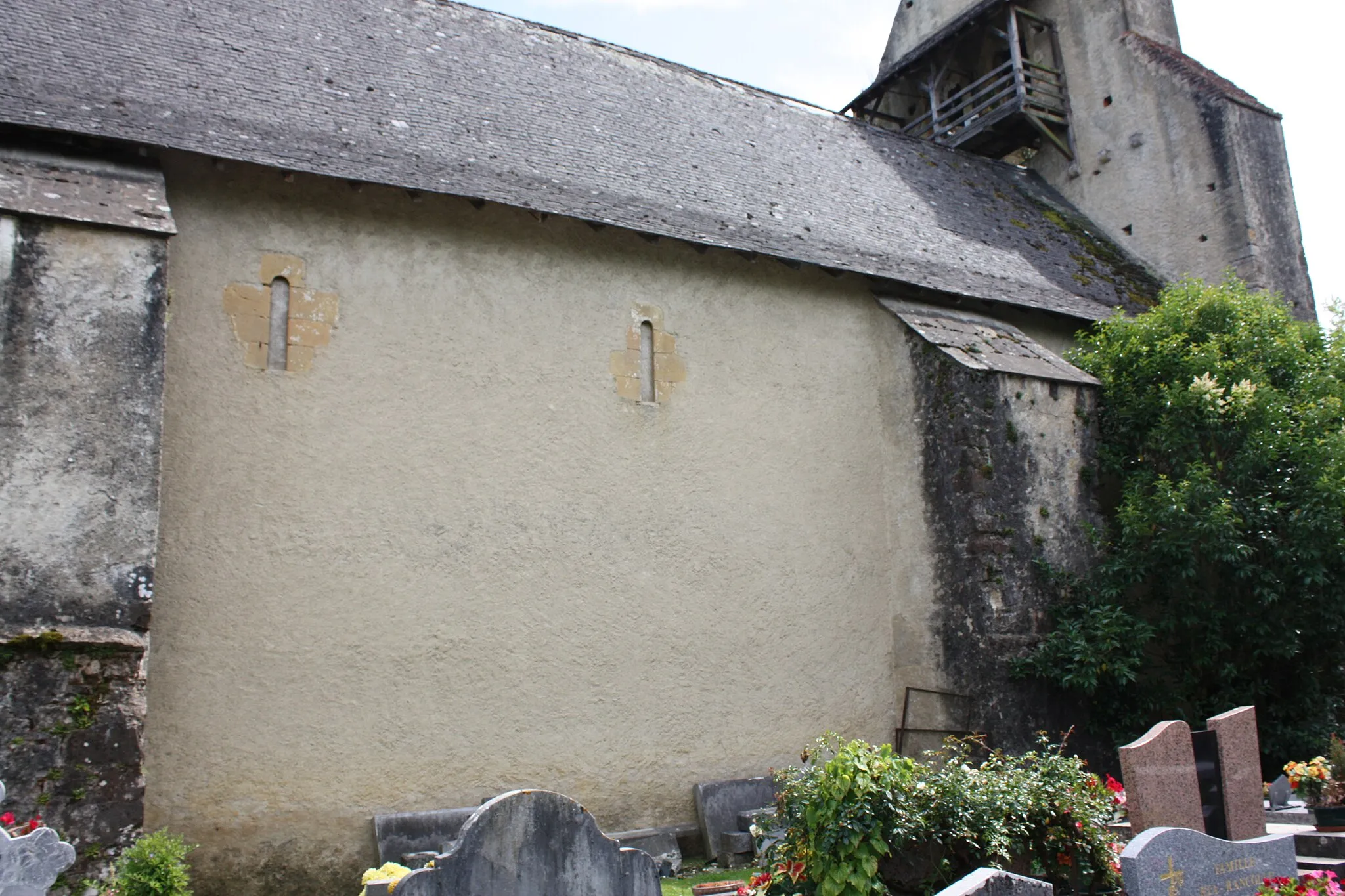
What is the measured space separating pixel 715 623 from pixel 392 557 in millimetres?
2898

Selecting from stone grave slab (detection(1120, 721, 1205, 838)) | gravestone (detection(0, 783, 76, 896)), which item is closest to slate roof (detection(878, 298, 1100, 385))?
stone grave slab (detection(1120, 721, 1205, 838))

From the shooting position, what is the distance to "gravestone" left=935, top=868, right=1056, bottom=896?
15.2 ft

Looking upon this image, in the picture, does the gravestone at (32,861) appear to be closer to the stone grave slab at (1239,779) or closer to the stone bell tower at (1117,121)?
the stone grave slab at (1239,779)

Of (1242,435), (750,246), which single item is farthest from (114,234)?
(1242,435)

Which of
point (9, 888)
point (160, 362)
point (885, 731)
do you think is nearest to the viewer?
point (9, 888)

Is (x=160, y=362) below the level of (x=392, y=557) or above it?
above

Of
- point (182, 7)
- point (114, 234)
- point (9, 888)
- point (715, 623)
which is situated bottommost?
point (9, 888)

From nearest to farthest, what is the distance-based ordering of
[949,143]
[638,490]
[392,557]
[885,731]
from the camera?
1. [392,557]
2. [638,490]
3. [885,731]
4. [949,143]

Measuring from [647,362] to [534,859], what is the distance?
558 centimetres

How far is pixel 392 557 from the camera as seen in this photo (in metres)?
8.25

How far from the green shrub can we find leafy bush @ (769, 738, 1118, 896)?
315 cm

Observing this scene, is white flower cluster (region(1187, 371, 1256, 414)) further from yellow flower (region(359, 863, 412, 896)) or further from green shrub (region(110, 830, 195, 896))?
green shrub (region(110, 830, 195, 896))

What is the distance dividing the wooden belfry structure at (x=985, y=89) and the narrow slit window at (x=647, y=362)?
30.2 feet

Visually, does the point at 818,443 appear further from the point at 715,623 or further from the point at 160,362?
the point at 160,362
